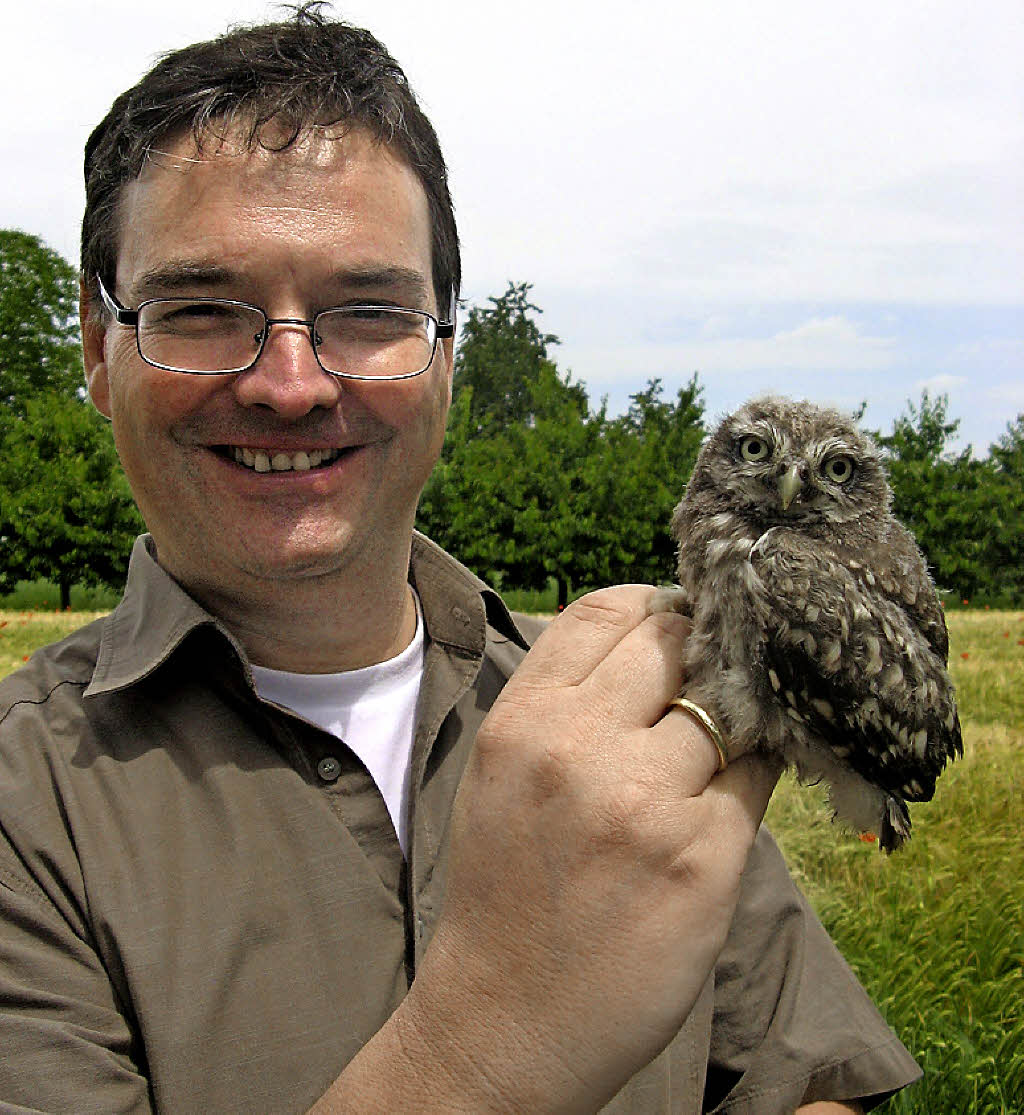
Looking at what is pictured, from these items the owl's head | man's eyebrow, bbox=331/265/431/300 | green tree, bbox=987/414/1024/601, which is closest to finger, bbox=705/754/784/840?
the owl's head

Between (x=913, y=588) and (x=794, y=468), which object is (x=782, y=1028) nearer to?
(x=913, y=588)

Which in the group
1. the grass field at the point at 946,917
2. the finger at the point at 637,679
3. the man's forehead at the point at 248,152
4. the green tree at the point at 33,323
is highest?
the green tree at the point at 33,323

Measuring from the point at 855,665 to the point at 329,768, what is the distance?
4.24 ft

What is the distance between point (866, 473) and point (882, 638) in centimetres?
74

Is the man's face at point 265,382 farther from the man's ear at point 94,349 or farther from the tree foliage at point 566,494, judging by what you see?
the tree foliage at point 566,494

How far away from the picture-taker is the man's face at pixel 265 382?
92.0 inches

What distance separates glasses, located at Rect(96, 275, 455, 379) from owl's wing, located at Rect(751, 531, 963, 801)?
3.85ft

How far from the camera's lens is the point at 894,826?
2648mm

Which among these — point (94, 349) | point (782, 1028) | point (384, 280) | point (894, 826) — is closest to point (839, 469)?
point (894, 826)

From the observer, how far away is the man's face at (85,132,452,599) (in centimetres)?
234

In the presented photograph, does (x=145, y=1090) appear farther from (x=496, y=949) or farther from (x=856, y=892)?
(x=856, y=892)

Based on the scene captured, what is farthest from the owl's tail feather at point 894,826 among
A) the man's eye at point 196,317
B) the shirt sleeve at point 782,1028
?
the man's eye at point 196,317

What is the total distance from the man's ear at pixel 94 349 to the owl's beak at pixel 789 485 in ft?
6.32

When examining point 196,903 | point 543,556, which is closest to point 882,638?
point 196,903
